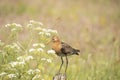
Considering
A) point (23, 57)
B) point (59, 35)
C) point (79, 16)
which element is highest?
point (79, 16)

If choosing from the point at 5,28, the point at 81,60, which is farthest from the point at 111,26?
the point at 5,28

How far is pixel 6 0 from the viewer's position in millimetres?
18156

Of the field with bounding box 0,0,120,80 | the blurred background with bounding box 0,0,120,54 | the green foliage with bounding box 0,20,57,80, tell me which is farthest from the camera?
the blurred background with bounding box 0,0,120,54

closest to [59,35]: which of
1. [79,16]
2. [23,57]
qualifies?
[23,57]

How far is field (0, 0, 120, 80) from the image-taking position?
331 inches

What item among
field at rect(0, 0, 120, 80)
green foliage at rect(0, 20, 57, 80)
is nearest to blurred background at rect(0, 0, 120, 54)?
field at rect(0, 0, 120, 80)

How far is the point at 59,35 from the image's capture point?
12.1 meters

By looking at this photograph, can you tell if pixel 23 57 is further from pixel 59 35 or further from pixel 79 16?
pixel 79 16

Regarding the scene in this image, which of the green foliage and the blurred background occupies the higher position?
the blurred background

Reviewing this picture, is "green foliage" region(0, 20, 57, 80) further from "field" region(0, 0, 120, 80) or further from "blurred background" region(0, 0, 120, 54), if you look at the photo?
"blurred background" region(0, 0, 120, 54)

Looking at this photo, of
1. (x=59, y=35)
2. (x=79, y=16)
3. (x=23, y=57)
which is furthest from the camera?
(x=79, y=16)

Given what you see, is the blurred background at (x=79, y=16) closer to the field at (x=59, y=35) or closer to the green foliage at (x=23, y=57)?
the field at (x=59, y=35)

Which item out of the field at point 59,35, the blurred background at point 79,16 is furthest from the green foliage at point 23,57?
the blurred background at point 79,16

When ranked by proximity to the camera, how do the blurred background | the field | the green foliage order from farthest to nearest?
1. the blurred background
2. the field
3. the green foliage
